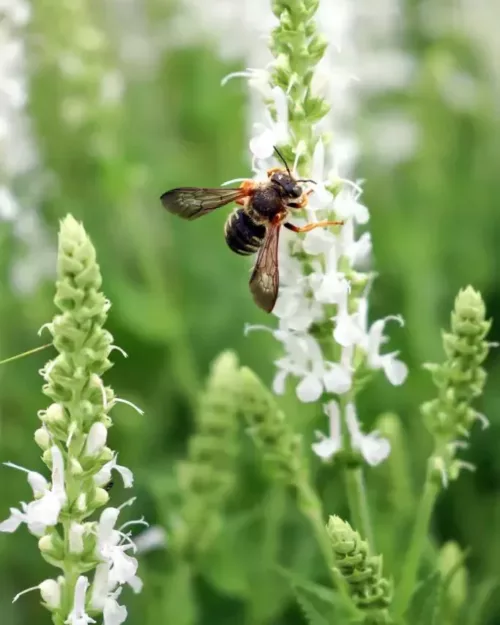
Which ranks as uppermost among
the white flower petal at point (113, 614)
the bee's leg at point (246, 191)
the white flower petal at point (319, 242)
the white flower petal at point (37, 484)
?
the bee's leg at point (246, 191)

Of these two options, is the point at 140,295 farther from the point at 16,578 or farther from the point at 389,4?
the point at 389,4

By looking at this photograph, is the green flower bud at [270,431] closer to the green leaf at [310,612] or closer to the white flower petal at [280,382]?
the white flower petal at [280,382]

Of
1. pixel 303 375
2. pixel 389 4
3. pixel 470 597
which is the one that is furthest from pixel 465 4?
pixel 303 375

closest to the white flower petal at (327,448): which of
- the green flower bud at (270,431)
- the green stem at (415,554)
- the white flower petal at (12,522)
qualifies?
the green flower bud at (270,431)

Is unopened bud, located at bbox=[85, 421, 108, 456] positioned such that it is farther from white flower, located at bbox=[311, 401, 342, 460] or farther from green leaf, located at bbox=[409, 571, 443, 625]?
green leaf, located at bbox=[409, 571, 443, 625]

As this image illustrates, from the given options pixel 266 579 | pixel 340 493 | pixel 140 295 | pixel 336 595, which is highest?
pixel 140 295

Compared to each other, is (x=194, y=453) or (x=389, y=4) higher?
(x=389, y=4)
